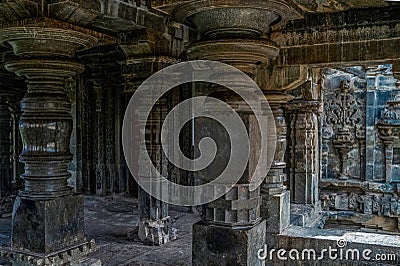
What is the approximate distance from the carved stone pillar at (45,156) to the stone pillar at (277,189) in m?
2.52

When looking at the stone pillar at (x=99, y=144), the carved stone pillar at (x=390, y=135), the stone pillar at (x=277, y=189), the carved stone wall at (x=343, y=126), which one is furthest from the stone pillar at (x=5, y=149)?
the carved stone pillar at (x=390, y=135)

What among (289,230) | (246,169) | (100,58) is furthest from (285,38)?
(100,58)

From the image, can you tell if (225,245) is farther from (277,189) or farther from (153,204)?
(153,204)

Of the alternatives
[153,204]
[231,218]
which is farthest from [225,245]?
[153,204]

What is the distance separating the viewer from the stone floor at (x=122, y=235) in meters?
5.61

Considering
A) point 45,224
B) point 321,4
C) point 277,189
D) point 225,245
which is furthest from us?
point 277,189

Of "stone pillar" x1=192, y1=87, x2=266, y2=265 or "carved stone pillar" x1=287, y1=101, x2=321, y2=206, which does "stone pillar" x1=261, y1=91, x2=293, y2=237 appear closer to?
"stone pillar" x1=192, y1=87, x2=266, y2=265

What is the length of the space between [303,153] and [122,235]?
4.51 metres

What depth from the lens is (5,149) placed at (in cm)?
825

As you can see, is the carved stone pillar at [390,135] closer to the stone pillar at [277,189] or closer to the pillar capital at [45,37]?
the stone pillar at [277,189]

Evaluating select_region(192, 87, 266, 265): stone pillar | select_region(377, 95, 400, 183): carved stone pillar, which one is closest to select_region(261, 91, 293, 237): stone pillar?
select_region(192, 87, 266, 265): stone pillar

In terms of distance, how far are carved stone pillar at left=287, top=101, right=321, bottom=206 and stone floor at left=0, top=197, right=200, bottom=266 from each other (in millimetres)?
2524

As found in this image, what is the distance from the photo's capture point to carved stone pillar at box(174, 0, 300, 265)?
3.24m

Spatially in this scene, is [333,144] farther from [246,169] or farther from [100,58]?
[246,169]
